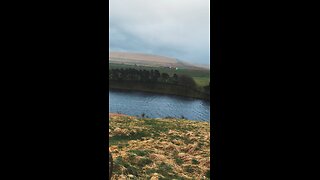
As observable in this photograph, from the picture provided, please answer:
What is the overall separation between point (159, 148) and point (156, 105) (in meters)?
2.82

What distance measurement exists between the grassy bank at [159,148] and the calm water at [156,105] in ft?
1.02

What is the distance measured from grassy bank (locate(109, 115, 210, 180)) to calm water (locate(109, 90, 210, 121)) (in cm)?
31

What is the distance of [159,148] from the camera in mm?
5961

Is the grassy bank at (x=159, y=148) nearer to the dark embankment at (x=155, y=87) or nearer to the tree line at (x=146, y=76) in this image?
the dark embankment at (x=155, y=87)

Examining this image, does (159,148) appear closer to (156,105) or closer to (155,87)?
(156,105)

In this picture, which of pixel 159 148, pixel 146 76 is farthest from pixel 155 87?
pixel 159 148

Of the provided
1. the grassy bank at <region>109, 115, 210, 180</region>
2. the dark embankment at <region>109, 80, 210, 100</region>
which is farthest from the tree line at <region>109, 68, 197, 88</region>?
the grassy bank at <region>109, 115, 210, 180</region>

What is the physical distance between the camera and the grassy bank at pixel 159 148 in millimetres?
4832
